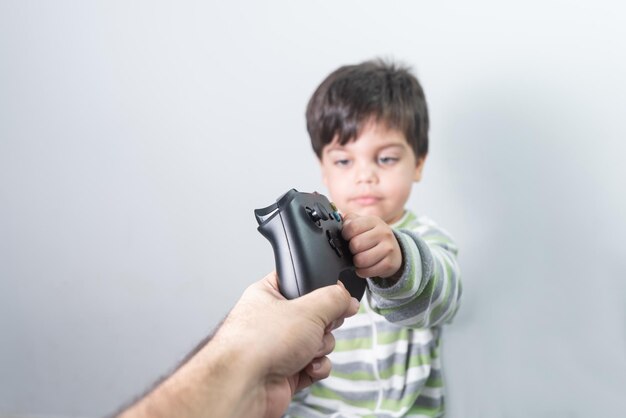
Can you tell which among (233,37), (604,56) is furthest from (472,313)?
(233,37)

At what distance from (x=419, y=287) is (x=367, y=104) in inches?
10.8

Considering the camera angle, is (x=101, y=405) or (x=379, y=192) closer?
(x=379, y=192)

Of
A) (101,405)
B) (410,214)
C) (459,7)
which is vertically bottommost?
(101,405)

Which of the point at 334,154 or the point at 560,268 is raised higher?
the point at 334,154

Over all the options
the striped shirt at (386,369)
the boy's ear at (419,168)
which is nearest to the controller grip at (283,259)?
the striped shirt at (386,369)

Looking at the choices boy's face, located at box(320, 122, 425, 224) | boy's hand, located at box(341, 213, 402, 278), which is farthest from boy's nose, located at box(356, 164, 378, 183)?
boy's hand, located at box(341, 213, 402, 278)

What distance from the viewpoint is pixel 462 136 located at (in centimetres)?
85

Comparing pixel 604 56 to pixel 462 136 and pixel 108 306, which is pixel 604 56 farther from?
pixel 108 306

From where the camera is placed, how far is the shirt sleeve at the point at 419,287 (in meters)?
0.56

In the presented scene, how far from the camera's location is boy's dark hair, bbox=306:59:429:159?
2.51 feet

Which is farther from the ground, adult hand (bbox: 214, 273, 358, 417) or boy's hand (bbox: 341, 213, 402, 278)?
boy's hand (bbox: 341, 213, 402, 278)

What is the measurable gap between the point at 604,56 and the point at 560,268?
272 mm

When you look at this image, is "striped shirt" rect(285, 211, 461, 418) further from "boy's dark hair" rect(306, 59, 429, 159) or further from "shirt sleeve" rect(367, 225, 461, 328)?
"boy's dark hair" rect(306, 59, 429, 159)

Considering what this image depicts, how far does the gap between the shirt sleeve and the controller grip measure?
14 centimetres
